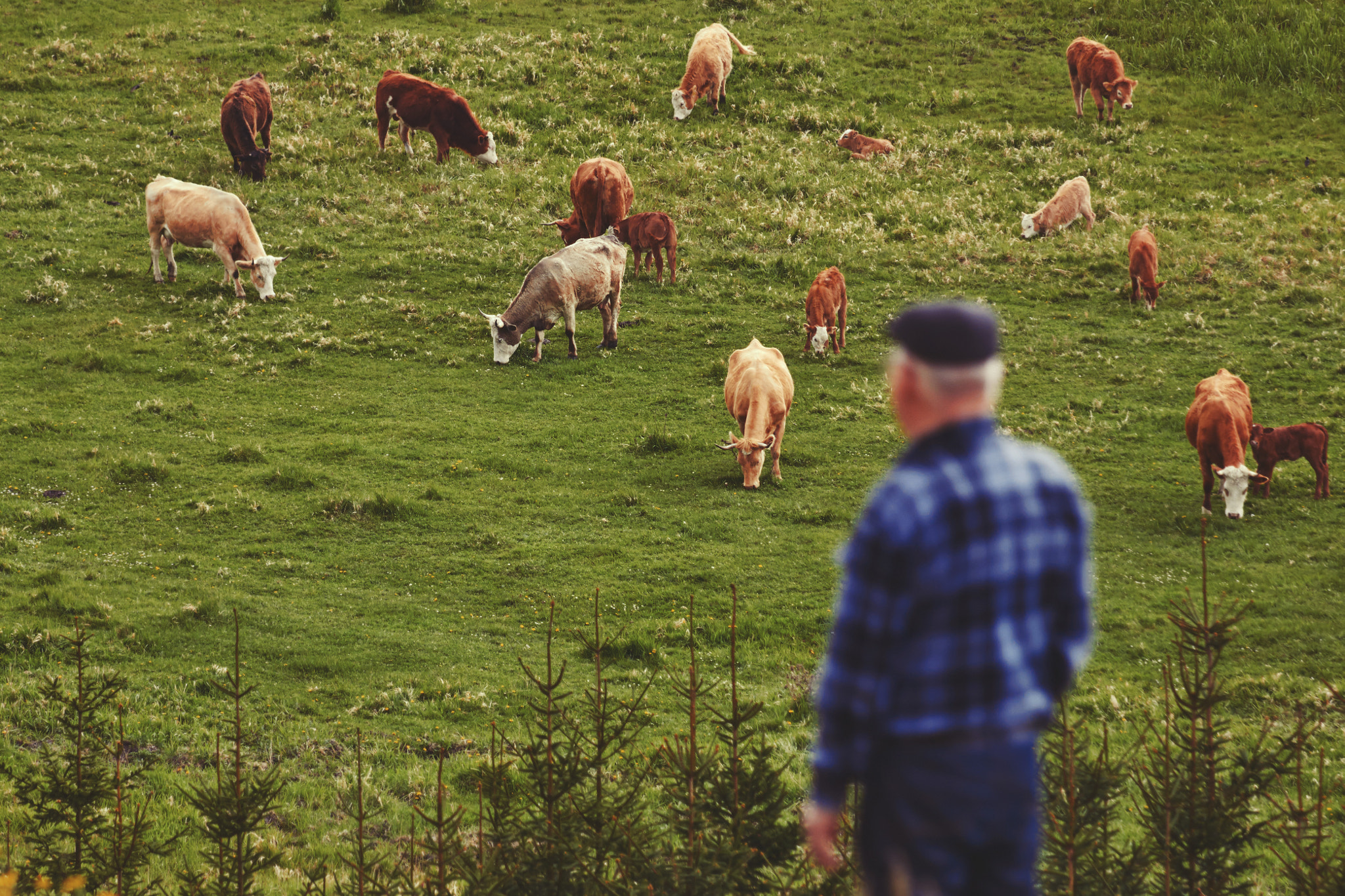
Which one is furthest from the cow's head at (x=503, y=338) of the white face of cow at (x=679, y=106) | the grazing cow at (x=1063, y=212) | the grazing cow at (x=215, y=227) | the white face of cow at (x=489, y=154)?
the white face of cow at (x=679, y=106)

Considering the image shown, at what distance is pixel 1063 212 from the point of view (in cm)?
3195

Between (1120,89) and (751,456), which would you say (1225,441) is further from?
(1120,89)

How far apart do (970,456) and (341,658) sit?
11.8 meters

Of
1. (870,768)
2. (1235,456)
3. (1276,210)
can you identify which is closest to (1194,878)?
(870,768)

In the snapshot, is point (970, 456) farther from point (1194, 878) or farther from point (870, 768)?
point (1194, 878)

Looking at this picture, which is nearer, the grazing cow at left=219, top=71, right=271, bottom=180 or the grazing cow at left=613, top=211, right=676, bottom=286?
the grazing cow at left=613, top=211, right=676, bottom=286

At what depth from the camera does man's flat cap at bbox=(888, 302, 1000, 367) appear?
289cm

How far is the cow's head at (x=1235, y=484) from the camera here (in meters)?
17.3

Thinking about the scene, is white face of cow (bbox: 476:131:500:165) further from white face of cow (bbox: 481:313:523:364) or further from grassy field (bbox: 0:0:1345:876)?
white face of cow (bbox: 481:313:523:364)

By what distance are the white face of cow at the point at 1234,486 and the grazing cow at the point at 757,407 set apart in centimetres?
736

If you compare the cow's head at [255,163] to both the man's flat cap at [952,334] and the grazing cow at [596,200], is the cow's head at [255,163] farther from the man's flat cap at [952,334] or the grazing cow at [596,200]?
the man's flat cap at [952,334]

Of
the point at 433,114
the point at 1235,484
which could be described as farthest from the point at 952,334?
the point at 433,114

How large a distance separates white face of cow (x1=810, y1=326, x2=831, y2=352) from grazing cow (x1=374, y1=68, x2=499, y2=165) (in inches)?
576

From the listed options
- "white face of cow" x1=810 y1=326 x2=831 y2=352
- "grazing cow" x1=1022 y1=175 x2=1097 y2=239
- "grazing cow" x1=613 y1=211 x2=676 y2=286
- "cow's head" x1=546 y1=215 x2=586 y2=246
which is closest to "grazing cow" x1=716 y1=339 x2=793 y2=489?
"white face of cow" x1=810 y1=326 x2=831 y2=352
